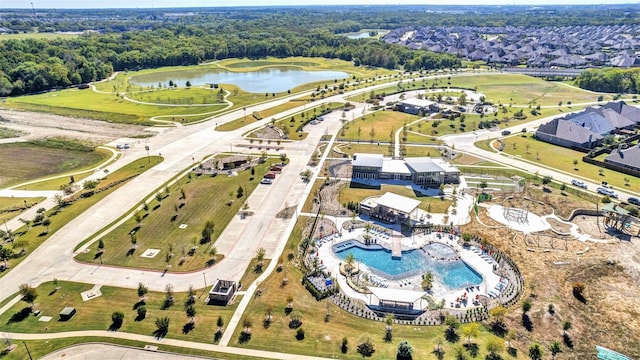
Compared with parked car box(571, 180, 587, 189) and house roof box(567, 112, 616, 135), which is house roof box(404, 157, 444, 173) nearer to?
parked car box(571, 180, 587, 189)

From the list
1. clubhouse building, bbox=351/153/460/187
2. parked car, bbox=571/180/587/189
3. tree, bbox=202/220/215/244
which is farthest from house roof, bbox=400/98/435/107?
tree, bbox=202/220/215/244

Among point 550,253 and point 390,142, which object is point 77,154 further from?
point 550,253

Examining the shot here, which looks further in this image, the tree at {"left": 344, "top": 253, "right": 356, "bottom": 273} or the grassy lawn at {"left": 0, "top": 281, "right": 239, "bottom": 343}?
the tree at {"left": 344, "top": 253, "right": 356, "bottom": 273}

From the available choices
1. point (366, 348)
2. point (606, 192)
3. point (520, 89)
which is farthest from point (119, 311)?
point (520, 89)

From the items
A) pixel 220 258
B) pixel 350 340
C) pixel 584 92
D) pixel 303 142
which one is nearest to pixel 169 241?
pixel 220 258

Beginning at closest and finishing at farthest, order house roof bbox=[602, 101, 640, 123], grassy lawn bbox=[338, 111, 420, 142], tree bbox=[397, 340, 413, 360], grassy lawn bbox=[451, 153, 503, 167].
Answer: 1. tree bbox=[397, 340, 413, 360]
2. grassy lawn bbox=[451, 153, 503, 167]
3. grassy lawn bbox=[338, 111, 420, 142]
4. house roof bbox=[602, 101, 640, 123]

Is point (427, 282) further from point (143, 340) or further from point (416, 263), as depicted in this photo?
point (143, 340)

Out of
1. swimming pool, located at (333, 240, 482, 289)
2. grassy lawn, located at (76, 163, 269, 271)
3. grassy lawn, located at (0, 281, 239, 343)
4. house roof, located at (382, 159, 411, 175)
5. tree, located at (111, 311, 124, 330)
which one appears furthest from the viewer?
house roof, located at (382, 159, 411, 175)
